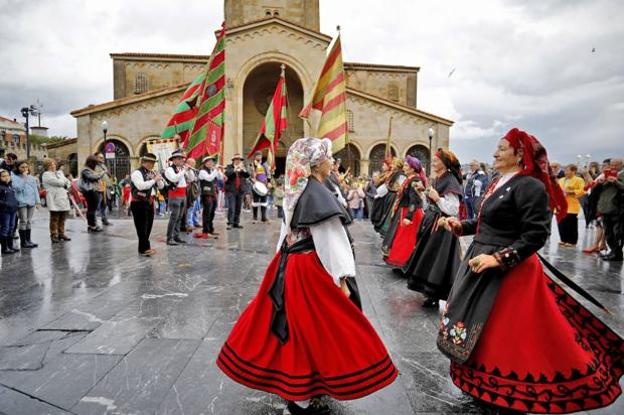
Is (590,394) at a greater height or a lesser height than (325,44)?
lesser

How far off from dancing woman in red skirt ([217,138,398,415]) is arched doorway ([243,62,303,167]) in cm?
2867

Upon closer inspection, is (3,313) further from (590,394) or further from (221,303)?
(590,394)

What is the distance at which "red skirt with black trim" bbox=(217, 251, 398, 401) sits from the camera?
8.54 feet

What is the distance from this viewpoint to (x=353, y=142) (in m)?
30.0

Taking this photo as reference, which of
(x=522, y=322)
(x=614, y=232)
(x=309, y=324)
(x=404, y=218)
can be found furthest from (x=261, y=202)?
(x=522, y=322)

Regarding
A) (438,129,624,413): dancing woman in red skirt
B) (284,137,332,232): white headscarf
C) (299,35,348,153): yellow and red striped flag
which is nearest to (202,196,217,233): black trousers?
(299,35,348,153): yellow and red striped flag

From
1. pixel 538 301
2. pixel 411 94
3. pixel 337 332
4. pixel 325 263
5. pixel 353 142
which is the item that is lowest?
pixel 337 332

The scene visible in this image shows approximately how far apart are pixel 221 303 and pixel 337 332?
2.97 meters

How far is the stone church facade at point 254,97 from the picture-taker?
2784 centimetres

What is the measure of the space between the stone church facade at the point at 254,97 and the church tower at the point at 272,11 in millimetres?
79

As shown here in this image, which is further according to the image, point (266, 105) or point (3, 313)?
point (266, 105)

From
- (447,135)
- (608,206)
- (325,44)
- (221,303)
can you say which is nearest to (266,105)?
(325,44)

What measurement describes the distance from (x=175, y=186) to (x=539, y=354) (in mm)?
8171

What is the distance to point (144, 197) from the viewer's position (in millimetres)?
8320
